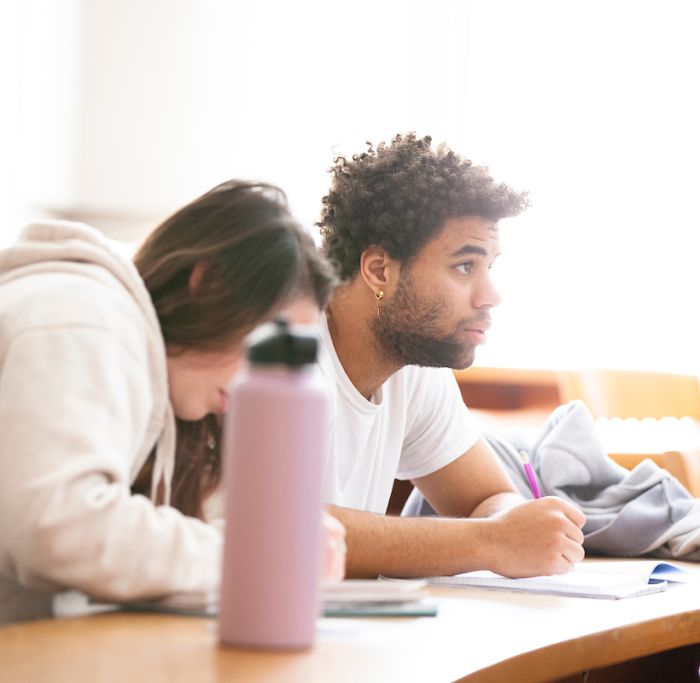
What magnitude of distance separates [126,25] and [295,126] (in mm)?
635

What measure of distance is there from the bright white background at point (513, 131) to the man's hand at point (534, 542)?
2304 millimetres

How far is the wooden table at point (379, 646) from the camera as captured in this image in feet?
2.25

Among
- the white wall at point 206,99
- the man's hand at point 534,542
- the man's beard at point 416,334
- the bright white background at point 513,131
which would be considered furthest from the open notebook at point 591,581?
the white wall at point 206,99

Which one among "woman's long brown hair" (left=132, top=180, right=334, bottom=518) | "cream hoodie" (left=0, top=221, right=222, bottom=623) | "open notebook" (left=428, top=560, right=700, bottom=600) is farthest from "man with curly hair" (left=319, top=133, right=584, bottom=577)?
"cream hoodie" (left=0, top=221, right=222, bottom=623)

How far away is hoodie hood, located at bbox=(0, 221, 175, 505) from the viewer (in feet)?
3.38

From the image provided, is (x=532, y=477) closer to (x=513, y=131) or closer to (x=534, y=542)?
(x=534, y=542)

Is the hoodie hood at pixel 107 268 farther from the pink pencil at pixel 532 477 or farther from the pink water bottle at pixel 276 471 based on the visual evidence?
the pink pencil at pixel 532 477

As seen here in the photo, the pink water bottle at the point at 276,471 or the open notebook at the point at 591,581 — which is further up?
the pink water bottle at the point at 276,471

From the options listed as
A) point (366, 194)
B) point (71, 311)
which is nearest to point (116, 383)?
point (71, 311)

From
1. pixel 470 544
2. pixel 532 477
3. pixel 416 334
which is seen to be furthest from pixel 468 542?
pixel 416 334

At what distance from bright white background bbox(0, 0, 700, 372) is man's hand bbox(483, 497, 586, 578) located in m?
2.30

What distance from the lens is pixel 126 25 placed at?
376cm

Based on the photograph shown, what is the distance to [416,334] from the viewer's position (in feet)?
6.42

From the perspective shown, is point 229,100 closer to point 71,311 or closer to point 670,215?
point 670,215
